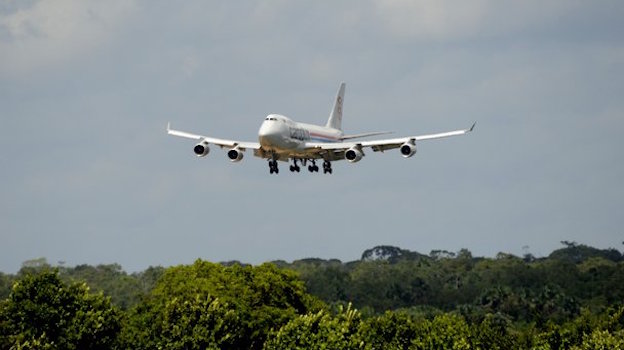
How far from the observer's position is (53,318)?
89438mm

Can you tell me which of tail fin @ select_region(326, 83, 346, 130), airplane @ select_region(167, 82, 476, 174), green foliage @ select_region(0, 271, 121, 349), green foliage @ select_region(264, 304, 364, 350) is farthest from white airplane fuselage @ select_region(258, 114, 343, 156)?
tail fin @ select_region(326, 83, 346, 130)

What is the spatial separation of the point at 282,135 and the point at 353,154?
22.8 ft

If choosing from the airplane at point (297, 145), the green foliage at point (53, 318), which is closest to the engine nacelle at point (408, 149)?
the airplane at point (297, 145)

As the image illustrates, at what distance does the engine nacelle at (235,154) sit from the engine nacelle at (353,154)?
9.03 meters

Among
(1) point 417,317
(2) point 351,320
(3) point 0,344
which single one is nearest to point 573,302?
(1) point 417,317

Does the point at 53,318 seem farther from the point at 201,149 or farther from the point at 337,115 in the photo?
the point at 337,115

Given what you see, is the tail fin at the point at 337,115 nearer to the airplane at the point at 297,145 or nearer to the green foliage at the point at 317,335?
the airplane at the point at 297,145

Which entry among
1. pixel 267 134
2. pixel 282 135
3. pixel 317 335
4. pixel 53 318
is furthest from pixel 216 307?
pixel 282 135

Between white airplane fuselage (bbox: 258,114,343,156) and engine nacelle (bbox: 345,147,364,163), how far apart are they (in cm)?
400

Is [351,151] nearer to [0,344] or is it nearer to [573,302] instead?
[0,344]

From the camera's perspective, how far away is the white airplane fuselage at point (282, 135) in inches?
4033

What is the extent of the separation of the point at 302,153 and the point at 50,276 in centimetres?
2707

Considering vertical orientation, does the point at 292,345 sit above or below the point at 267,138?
below

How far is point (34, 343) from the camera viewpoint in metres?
85.2
